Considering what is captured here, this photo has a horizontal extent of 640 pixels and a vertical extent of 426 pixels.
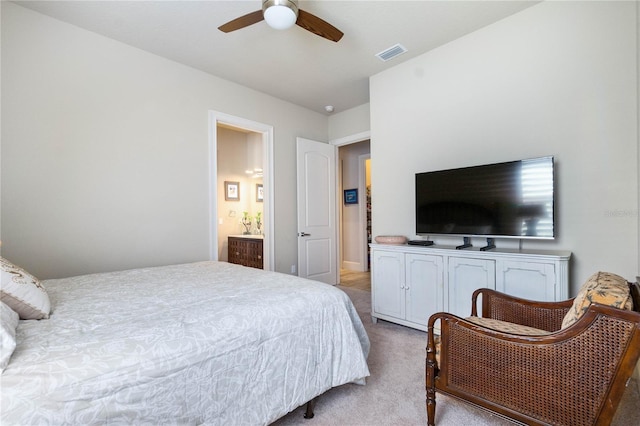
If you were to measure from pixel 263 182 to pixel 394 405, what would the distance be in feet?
10.1

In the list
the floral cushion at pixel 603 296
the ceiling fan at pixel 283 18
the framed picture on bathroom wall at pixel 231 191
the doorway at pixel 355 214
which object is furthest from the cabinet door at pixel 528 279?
the framed picture on bathroom wall at pixel 231 191

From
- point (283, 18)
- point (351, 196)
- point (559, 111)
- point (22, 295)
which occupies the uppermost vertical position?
point (283, 18)

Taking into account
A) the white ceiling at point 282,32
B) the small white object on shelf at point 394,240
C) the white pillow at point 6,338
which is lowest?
the white pillow at point 6,338

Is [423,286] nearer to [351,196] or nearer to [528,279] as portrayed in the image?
[528,279]

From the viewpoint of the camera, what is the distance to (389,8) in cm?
242

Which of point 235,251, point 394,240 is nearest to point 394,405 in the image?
point 394,240

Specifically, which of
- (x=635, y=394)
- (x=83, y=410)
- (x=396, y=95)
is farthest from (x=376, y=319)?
(x=83, y=410)

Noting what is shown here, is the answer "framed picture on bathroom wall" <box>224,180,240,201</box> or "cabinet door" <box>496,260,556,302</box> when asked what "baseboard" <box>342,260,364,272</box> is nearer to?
"framed picture on bathroom wall" <box>224,180,240,201</box>

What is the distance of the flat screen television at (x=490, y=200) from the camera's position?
89.7 inches

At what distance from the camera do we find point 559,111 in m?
2.36

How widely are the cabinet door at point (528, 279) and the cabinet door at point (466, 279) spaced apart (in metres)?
0.07

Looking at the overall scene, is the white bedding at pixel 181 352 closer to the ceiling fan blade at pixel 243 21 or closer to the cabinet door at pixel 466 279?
the cabinet door at pixel 466 279

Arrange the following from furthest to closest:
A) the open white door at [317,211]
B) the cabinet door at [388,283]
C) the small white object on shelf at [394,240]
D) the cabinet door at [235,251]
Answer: the cabinet door at [235,251], the open white door at [317,211], the small white object on shelf at [394,240], the cabinet door at [388,283]

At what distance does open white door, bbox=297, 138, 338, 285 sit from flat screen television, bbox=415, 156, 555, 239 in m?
1.90
